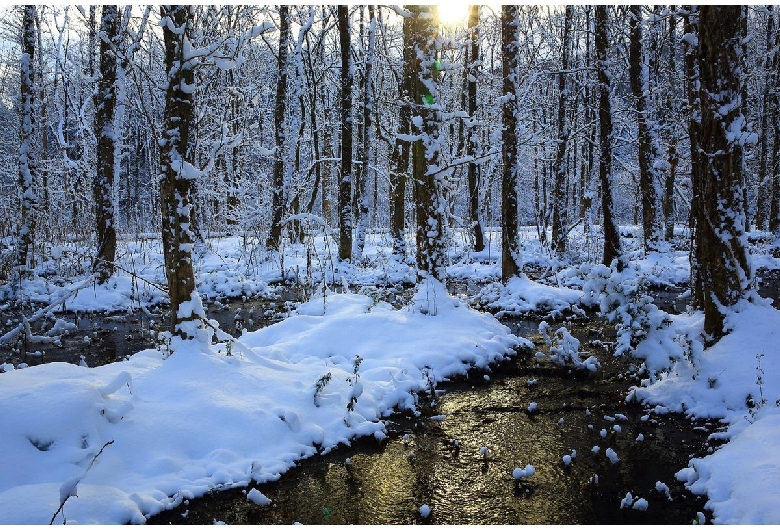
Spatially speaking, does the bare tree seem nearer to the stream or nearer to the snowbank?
the stream

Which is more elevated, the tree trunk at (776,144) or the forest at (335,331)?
the tree trunk at (776,144)

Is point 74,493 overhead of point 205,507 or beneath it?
overhead

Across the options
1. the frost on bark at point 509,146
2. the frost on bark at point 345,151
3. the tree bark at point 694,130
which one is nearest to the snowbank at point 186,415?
the tree bark at point 694,130

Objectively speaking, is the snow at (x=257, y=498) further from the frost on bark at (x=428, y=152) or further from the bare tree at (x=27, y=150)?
the bare tree at (x=27, y=150)

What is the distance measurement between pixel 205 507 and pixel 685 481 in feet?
14.4

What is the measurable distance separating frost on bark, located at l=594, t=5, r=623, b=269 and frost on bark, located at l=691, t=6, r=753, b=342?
6.54 m

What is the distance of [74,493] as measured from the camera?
349 centimetres

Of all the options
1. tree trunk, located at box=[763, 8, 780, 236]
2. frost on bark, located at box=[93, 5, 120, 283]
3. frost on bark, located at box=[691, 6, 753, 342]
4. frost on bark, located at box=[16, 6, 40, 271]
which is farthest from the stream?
tree trunk, located at box=[763, 8, 780, 236]

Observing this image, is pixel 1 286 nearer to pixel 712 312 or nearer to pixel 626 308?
pixel 626 308

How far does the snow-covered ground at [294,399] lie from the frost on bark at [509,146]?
3328 millimetres

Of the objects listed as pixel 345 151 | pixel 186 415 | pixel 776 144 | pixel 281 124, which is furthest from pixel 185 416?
pixel 776 144

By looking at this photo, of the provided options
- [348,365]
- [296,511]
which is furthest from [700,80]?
[296,511]

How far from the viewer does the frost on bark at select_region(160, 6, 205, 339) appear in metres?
5.98

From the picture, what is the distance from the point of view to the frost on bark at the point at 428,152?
30.1 ft
